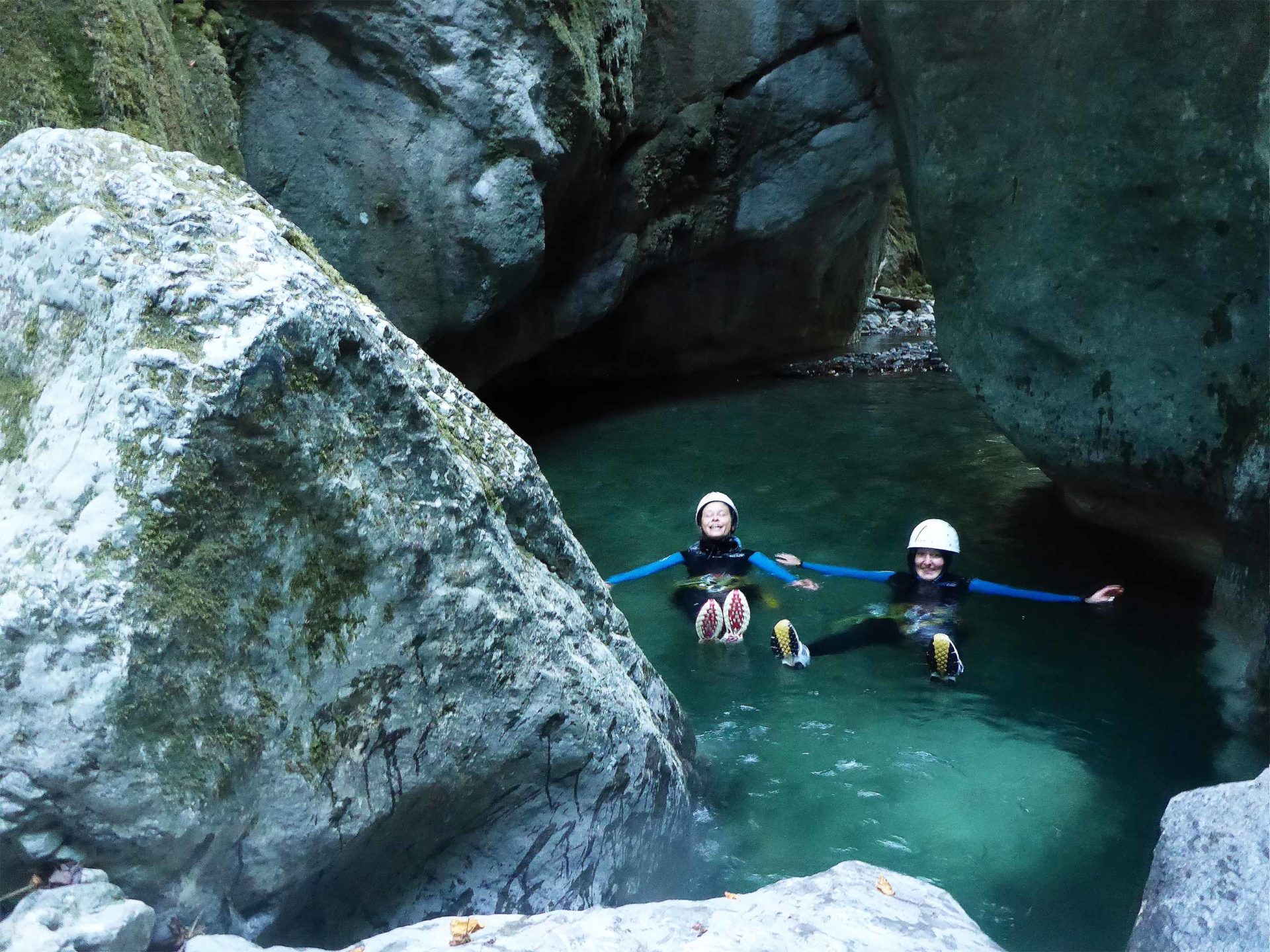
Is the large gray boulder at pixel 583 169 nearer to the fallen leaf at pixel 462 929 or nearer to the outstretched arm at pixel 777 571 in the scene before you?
the outstretched arm at pixel 777 571

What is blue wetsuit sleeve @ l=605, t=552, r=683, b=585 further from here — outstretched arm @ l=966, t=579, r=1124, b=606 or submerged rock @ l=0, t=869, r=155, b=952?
submerged rock @ l=0, t=869, r=155, b=952

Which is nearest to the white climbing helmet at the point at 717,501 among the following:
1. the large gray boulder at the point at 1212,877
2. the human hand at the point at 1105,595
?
the human hand at the point at 1105,595

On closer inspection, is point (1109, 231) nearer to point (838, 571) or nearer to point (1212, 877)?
point (838, 571)

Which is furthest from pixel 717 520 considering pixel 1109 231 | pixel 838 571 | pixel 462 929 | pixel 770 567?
pixel 462 929

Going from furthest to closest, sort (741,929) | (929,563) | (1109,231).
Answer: (929,563) < (1109,231) < (741,929)

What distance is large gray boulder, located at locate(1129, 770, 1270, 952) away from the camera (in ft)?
6.52

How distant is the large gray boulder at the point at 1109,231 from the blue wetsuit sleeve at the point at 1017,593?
0.95 metres

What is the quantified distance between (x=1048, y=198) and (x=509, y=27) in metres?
4.69

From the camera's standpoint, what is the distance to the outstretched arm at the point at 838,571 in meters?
6.43

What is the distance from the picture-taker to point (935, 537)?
6199mm

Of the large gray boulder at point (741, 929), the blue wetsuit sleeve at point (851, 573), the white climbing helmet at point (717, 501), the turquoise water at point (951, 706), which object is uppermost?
the white climbing helmet at point (717, 501)

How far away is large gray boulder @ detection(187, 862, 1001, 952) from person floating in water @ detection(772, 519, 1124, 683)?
3.22 meters

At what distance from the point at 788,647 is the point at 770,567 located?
1056 millimetres

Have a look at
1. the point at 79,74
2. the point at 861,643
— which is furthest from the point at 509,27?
the point at 861,643
